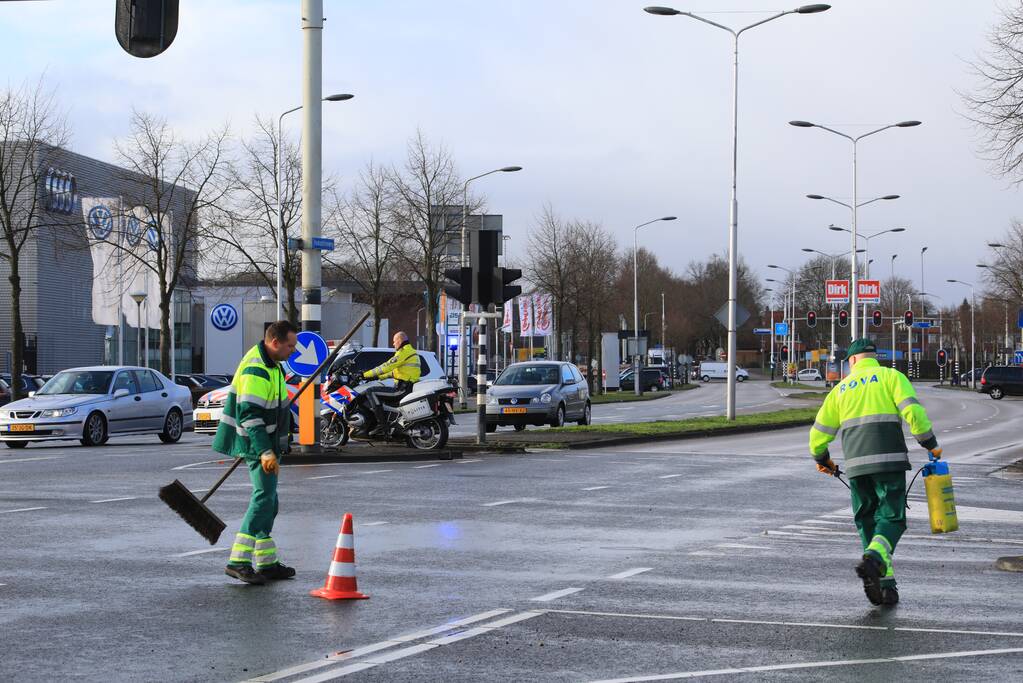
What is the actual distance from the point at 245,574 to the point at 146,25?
13.2ft

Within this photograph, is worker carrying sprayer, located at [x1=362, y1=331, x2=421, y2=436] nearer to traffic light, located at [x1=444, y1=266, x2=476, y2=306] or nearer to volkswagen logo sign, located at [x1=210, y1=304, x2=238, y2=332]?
traffic light, located at [x1=444, y1=266, x2=476, y2=306]

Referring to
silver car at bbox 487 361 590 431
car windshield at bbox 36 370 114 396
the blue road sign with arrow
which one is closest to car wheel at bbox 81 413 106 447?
car windshield at bbox 36 370 114 396

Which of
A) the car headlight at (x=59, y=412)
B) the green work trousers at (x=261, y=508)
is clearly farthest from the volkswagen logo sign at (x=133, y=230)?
the green work trousers at (x=261, y=508)

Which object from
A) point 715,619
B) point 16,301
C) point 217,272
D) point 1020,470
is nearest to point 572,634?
point 715,619

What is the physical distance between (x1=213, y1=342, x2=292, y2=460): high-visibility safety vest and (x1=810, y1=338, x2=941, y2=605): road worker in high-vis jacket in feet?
12.2

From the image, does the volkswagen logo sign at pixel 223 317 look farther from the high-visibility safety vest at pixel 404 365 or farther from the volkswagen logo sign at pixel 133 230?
the high-visibility safety vest at pixel 404 365

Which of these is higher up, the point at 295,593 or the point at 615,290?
the point at 615,290

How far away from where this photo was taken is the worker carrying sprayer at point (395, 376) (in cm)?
2164

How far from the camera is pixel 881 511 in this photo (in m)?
9.02

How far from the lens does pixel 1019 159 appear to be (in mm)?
22516

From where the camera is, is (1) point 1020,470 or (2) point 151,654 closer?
(2) point 151,654

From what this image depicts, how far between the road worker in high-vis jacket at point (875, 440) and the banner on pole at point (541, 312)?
186 feet

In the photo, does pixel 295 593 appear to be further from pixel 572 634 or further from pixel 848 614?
pixel 848 614

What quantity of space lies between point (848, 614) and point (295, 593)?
3.45 meters
